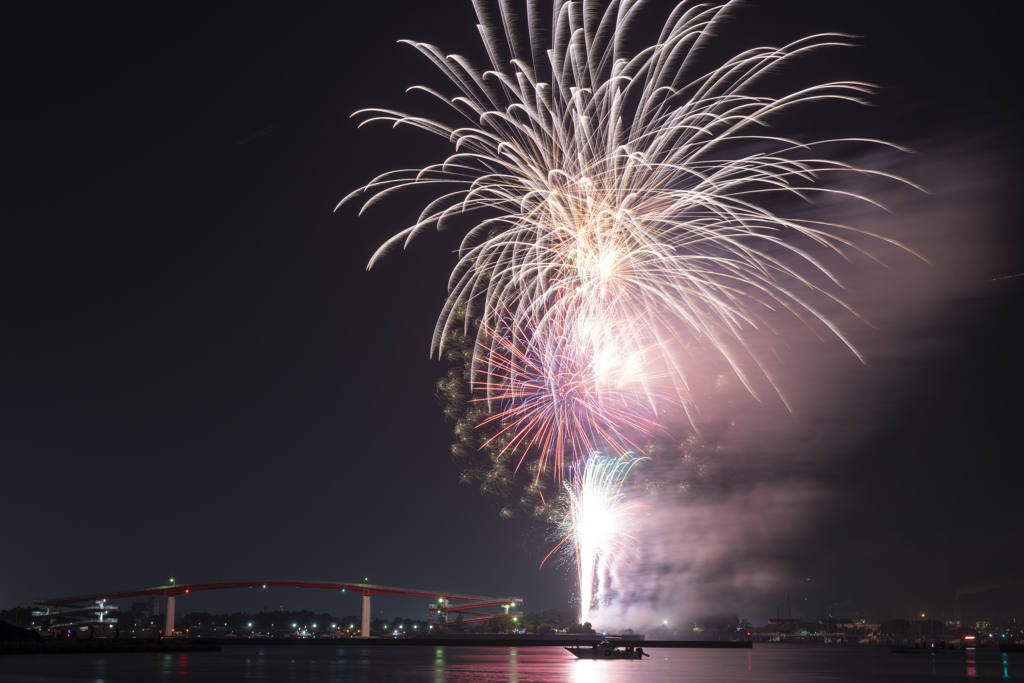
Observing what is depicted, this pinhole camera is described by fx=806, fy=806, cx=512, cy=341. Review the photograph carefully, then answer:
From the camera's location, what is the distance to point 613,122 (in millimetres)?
29406

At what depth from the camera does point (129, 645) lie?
A: 7612 cm

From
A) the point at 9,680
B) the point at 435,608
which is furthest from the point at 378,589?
the point at 9,680

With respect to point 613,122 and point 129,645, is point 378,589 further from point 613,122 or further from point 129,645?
point 613,122

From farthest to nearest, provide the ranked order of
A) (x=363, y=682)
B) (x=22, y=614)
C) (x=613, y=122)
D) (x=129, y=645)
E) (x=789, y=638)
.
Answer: (x=789, y=638) → (x=22, y=614) → (x=129, y=645) → (x=363, y=682) → (x=613, y=122)

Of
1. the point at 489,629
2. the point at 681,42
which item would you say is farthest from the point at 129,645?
the point at 489,629

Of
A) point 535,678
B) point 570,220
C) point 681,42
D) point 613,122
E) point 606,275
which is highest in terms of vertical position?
point 681,42

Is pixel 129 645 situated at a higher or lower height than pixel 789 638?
higher

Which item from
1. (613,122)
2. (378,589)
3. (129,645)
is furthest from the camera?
(378,589)

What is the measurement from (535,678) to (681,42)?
31903 millimetres

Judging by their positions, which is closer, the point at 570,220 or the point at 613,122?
the point at 613,122

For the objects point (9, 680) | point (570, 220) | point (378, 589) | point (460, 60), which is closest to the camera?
point (460, 60)

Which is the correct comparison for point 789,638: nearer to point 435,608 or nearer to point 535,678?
point 435,608

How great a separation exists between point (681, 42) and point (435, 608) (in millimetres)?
122691

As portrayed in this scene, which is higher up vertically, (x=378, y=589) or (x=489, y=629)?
(x=378, y=589)
